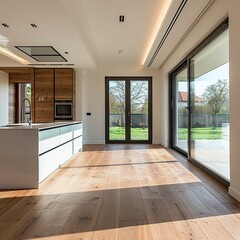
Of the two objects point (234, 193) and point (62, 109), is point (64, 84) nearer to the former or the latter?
point (62, 109)

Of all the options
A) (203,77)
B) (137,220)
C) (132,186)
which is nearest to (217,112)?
(203,77)

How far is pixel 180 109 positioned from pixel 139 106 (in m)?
2.43

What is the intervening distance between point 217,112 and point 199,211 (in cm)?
189

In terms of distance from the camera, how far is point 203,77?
4.61m

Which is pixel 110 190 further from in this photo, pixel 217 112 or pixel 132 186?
pixel 217 112

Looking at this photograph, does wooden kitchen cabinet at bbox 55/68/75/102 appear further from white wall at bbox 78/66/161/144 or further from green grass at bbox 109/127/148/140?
green grass at bbox 109/127/148/140

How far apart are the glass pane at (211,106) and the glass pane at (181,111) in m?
0.75

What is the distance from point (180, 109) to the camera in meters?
6.63

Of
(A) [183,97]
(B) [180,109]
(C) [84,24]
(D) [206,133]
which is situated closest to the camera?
(D) [206,133]

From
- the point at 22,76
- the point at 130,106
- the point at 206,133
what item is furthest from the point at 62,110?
the point at 206,133

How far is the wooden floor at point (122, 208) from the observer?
2.09 m

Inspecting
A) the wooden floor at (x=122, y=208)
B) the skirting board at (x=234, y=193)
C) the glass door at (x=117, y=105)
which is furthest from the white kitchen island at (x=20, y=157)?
the glass door at (x=117, y=105)

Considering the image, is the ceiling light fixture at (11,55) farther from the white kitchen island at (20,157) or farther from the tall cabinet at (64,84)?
the white kitchen island at (20,157)

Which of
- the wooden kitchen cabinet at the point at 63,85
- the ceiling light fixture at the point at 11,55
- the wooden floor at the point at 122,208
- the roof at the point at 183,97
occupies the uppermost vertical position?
the ceiling light fixture at the point at 11,55
